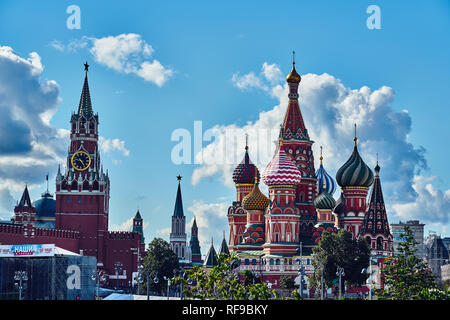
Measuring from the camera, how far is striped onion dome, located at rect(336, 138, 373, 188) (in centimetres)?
10461

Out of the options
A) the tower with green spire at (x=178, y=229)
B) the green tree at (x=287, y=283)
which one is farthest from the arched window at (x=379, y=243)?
the tower with green spire at (x=178, y=229)

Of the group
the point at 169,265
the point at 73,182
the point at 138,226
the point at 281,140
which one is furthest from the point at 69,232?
the point at 138,226

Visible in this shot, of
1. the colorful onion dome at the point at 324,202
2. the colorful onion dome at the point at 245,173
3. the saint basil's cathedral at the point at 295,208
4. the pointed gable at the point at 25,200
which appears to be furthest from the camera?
the pointed gable at the point at 25,200

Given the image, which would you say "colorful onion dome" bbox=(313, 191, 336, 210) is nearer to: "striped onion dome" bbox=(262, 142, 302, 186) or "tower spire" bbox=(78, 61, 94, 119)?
"striped onion dome" bbox=(262, 142, 302, 186)

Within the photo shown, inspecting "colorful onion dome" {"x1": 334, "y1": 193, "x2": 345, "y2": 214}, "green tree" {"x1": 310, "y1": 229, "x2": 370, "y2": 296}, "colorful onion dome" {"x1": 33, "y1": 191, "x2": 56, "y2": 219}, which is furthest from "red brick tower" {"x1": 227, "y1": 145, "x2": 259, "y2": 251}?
"colorful onion dome" {"x1": 33, "y1": 191, "x2": 56, "y2": 219}

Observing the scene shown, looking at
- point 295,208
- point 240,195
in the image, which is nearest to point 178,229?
point 240,195

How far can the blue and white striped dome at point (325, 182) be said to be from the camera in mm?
113500

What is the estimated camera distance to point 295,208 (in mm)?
99875

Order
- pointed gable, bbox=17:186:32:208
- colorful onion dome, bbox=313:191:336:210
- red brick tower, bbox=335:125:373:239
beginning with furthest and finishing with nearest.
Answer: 1. pointed gable, bbox=17:186:32:208
2. red brick tower, bbox=335:125:373:239
3. colorful onion dome, bbox=313:191:336:210

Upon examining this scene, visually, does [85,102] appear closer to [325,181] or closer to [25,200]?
[25,200]

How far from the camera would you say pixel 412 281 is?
65.6 metres

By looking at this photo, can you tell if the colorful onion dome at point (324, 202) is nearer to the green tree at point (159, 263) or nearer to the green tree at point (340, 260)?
the green tree at point (340, 260)

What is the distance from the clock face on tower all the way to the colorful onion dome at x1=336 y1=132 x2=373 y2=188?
3856cm

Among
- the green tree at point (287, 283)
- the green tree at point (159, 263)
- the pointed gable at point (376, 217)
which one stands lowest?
the green tree at point (287, 283)
